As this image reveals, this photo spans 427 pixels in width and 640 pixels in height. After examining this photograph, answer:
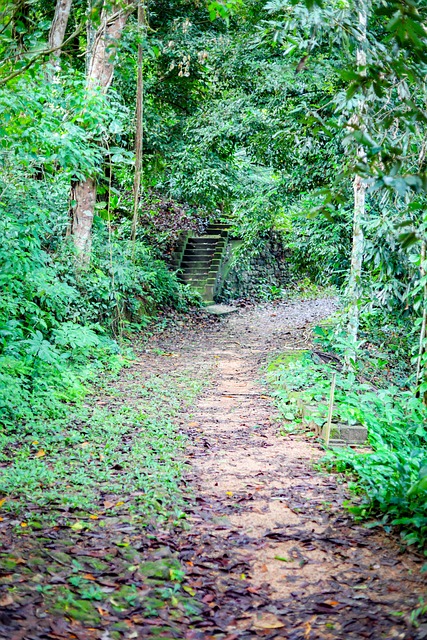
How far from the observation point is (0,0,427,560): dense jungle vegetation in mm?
4398

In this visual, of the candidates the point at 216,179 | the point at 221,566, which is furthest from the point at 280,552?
the point at 216,179

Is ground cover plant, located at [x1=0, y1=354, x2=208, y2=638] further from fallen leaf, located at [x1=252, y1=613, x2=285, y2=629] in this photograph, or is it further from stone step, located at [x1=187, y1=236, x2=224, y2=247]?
stone step, located at [x1=187, y1=236, x2=224, y2=247]

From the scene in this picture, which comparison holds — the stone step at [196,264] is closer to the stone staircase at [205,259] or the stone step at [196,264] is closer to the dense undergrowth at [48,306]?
the stone staircase at [205,259]

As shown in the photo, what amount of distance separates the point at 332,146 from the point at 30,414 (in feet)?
19.7

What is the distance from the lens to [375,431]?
5.59m

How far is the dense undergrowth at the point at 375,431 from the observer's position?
384 cm

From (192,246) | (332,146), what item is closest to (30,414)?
(332,146)

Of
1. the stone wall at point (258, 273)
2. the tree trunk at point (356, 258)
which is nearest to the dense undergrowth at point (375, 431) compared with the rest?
the tree trunk at point (356, 258)

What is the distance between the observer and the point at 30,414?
5930mm

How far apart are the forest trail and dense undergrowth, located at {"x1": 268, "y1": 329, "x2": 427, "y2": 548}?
0.18 m

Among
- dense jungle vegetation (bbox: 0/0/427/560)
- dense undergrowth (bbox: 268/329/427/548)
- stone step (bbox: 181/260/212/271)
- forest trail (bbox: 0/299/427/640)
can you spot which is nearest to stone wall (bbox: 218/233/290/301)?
stone step (bbox: 181/260/212/271)

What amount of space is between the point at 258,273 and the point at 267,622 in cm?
1738

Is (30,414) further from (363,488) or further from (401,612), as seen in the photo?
(401,612)

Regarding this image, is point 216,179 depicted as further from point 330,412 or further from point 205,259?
point 330,412
